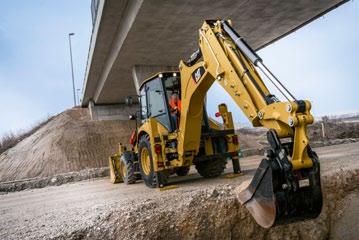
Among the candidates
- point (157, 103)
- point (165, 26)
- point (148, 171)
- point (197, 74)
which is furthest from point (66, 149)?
point (197, 74)

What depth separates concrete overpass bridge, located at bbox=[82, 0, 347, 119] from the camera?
12.4 meters

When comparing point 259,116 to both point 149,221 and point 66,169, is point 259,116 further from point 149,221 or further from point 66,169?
point 66,169

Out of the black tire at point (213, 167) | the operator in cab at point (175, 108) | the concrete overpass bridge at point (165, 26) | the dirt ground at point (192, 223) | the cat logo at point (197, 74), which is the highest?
the concrete overpass bridge at point (165, 26)

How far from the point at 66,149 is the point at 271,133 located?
2279 centimetres

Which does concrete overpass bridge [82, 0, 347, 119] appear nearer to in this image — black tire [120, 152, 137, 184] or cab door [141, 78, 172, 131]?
cab door [141, 78, 172, 131]

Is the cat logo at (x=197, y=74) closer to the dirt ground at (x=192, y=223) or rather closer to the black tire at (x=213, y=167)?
the dirt ground at (x=192, y=223)

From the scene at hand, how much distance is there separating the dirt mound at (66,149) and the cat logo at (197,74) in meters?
16.9

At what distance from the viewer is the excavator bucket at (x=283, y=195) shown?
163 inches

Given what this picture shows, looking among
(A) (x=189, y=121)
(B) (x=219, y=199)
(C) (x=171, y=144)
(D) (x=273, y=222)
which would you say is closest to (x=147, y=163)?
(C) (x=171, y=144)

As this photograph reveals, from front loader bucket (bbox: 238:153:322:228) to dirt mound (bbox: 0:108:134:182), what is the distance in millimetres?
19823

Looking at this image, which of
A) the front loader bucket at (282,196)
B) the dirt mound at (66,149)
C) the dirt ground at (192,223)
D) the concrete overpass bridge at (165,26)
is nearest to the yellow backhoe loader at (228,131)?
the front loader bucket at (282,196)

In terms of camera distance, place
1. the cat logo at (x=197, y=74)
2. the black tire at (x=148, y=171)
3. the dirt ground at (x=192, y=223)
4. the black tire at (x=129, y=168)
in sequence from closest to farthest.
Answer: the dirt ground at (x=192, y=223)
the cat logo at (x=197, y=74)
the black tire at (x=148, y=171)
the black tire at (x=129, y=168)

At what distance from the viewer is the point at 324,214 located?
611cm

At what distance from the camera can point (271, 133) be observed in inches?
175
